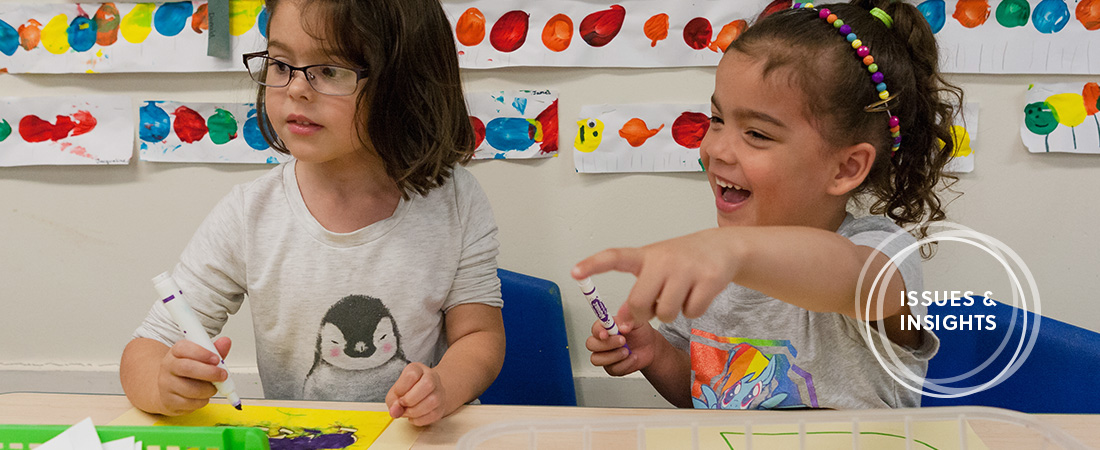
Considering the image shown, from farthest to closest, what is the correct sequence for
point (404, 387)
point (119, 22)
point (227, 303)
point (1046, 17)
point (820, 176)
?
point (119, 22)
point (1046, 17)
point (227, 303)
point (820, 176)
point (404, 387)

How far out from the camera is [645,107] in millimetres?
1156

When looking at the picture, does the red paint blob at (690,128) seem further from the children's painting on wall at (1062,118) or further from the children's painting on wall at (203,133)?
the children's painting on wall at (203,133)

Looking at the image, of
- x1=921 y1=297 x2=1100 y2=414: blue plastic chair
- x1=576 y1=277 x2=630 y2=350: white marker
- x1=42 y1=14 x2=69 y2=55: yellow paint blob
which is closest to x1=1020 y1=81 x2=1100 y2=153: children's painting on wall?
x1=921 y1=297 x2=1100 y2=414: blue plastic chair

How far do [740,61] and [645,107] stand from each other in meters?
0.46

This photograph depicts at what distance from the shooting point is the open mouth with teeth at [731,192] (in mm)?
701

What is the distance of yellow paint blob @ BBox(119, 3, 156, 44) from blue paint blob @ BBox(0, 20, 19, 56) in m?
0.19

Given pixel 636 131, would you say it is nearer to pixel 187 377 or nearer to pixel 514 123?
pixel 514 123

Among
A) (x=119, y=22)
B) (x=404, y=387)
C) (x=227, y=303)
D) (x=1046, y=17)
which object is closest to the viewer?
(x=404, y=387)

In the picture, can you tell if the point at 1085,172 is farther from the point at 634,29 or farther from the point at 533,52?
the point at 533,52

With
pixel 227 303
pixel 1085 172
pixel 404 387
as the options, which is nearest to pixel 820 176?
pixel 404 387

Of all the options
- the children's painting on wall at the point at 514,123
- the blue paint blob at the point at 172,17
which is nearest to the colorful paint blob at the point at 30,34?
the blue paint blob at the point at 172,17

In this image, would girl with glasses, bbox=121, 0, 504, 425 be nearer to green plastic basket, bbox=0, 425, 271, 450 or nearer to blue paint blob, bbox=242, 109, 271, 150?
green plastic basket, bbox=0, 425, 271, 450

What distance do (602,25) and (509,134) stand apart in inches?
9.0

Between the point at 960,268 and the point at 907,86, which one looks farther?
the point at 960,268
